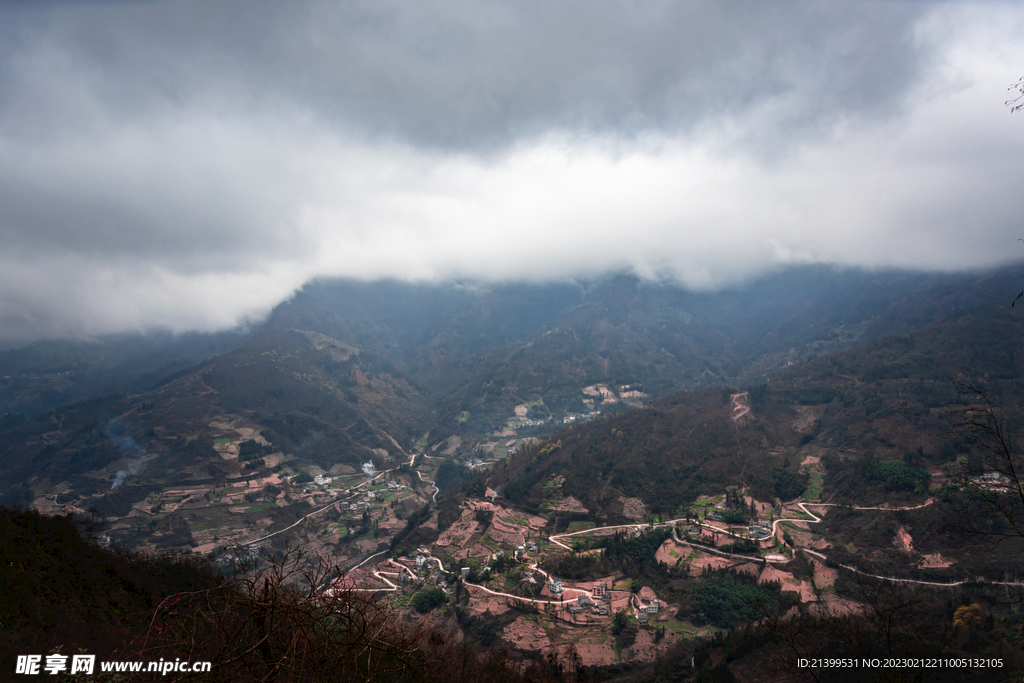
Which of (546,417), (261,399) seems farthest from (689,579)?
(261,399)

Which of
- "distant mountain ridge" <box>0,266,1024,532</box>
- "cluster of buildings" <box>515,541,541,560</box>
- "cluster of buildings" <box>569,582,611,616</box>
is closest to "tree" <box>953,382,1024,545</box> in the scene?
"cluster of buildings" <box>569,582,611,616</box>

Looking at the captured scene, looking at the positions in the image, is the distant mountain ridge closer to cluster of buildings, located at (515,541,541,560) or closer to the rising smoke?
the rising smoke

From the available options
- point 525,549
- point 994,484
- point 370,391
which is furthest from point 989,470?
point 370,391

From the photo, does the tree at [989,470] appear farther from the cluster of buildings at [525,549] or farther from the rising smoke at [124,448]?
the rising smoke at [124,448]

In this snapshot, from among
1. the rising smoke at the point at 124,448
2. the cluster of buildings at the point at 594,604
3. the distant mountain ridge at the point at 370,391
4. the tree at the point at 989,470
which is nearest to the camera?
the tree at the point at 989,470

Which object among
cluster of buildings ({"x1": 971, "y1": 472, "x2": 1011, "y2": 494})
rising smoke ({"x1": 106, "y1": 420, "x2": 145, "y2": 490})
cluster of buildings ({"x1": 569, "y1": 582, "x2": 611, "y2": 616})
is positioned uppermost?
cluster of buildings ({"x1": 971, "y1": 472, "x2": 1011, "y2": 494})

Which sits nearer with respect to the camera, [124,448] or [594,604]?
[594,604]

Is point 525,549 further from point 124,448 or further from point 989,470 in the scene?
point 124,448

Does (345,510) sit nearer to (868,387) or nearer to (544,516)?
(544,516)

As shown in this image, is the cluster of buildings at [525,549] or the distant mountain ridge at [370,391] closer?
the cluster of buildings at [525,549]

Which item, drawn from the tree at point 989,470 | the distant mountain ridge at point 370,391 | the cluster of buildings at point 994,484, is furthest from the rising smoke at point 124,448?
the cluster of buildings at point 994,484

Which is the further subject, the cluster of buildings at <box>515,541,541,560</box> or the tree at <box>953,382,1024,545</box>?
the cluster of buildings at <box>515,541,541,560</box>

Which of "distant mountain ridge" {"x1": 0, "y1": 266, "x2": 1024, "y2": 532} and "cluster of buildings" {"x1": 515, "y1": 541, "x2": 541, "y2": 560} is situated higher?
"distant mountain ridge" {"x1": 0, "y1": 266, "x2": 1024, "y2": 532}
